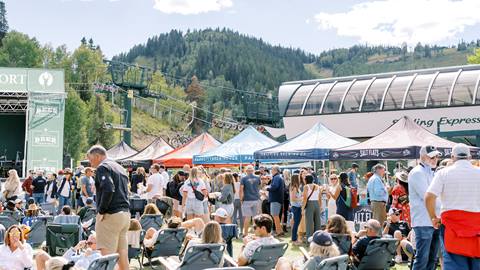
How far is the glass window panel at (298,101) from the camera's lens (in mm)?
38281

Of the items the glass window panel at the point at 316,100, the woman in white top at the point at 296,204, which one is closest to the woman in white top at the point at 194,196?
the woman in white top at the point at 296,204

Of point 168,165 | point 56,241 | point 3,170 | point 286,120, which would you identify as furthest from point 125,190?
point 286,120

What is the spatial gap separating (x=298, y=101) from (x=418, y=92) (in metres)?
7.71

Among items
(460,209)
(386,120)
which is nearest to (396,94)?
(386,120)

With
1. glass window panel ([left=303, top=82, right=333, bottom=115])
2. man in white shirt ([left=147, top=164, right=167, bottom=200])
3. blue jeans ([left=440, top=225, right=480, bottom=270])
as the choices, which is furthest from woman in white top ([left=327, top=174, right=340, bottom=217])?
glass window panel ([left=303, top=82, right=333, bottom=115])

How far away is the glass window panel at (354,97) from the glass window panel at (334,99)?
1.36 ft

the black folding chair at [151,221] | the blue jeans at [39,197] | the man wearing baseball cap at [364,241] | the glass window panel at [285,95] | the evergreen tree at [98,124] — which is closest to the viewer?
the man wearing baseball cap at [364,241]

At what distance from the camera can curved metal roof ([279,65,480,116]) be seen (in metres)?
32.0

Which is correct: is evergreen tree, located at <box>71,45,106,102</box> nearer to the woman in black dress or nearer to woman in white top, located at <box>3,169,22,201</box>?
woman in white top, located at <box>3,169,22,201</box>

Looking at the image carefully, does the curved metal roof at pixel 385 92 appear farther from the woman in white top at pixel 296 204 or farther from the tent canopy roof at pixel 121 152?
the woman in white top at pixel 296 204

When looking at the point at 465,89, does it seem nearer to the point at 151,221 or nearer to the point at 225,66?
the point at 151,221

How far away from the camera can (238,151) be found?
1848cm

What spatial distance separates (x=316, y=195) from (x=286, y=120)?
2630 centimetres

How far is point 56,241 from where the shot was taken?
31.5ft
